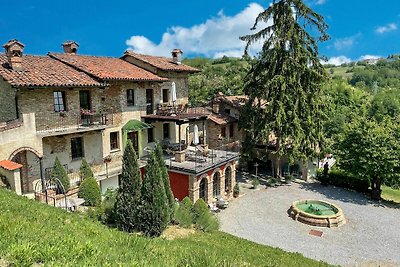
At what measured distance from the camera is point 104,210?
49.9ft

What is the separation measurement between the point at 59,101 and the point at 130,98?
19.5ft

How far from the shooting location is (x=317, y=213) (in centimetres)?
2088

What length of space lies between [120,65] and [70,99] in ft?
23.4

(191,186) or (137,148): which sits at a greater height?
(137,148)

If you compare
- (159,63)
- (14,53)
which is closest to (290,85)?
(159,63)

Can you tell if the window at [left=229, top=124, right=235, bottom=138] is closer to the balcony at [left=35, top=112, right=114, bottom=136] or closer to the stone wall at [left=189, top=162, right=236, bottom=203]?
the stone wall at [left=189, top=162, right=236, bottom=203]

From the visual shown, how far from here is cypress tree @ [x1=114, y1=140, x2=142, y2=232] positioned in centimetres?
1367

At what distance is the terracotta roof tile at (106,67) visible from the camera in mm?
21047

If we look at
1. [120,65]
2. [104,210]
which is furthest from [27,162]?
[120,65]

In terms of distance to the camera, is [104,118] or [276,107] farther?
[276,107]

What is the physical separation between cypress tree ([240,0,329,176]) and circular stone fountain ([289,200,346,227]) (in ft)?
16.9

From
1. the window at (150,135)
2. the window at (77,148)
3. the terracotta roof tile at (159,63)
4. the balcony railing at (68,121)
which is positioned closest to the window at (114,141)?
the balcony railing at (68,121)

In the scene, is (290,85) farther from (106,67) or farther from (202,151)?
(106,67)

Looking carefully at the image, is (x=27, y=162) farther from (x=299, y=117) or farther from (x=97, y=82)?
(x=299, y=117)
